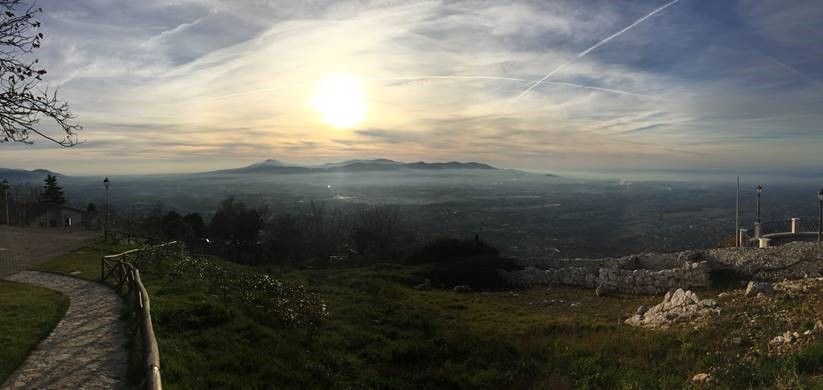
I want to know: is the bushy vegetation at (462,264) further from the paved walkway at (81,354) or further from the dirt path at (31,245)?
the dirt path at (31,245)

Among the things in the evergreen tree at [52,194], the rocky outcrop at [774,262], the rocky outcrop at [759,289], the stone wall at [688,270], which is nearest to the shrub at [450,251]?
the stone wall at [688,270]

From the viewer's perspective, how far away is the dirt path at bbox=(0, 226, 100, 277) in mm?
19247

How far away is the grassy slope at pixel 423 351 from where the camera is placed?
8.46 meters

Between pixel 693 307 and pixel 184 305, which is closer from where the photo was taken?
pixel 184 305

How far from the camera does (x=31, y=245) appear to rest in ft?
81.7

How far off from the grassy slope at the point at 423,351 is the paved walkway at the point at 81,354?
30.4 inches

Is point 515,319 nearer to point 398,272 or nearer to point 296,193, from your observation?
point 398,272

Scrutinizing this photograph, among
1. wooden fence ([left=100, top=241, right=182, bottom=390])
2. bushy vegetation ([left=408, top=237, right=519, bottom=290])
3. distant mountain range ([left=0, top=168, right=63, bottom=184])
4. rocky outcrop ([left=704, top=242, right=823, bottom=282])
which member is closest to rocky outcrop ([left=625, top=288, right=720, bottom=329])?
rocky outcrop ([left=704, top=242, right=823, bottom=282])

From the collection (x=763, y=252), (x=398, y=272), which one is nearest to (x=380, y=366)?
(x=398, y=272)

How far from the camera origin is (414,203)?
124 meters

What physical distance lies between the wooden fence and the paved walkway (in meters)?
0.52

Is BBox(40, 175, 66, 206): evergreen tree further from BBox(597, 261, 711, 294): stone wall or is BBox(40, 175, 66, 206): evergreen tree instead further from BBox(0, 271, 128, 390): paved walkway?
BBox(597, 261, 711, 294): stone wall

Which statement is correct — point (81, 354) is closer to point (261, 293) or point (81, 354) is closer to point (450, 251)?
point (261, 293)

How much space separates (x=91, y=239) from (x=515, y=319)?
25085mm
